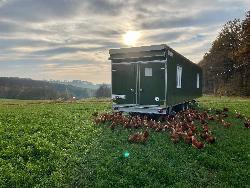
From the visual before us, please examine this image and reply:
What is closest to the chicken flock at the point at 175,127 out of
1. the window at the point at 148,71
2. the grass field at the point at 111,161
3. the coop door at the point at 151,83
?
the grass field at the point at 111,161

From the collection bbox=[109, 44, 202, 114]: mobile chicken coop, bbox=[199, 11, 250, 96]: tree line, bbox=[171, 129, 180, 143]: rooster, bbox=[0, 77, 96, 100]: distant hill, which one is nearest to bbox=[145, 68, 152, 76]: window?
bbox=[109, 44, 202, 114]: mobile chicken coop

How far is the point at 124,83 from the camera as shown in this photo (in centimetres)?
2131

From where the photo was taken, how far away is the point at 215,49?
253ft

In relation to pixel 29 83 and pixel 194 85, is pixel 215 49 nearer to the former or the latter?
pixel 194 85

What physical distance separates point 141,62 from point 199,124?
5050mm

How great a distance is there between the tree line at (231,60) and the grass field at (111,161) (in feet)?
164

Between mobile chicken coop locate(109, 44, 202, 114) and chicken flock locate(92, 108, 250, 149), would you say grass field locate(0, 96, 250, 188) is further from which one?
mobile chicken coop locate(109, 44, 202, 114)

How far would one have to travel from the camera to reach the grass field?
34.5 ft

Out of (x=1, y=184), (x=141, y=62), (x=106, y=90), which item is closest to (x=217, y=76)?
(x=106, y=90)

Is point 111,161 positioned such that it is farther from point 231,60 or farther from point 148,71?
point 231,60

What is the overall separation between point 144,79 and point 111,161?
31.5 feet

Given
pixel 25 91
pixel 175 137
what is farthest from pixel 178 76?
pixel 25 91

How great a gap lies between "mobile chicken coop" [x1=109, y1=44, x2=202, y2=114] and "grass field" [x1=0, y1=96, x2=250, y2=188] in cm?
448

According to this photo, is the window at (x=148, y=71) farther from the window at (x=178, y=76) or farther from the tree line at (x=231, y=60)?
the tree line at (x=231, y=60)
